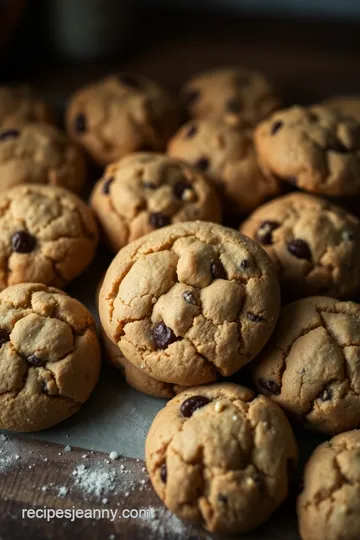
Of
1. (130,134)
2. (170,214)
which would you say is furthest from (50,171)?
(170,214)

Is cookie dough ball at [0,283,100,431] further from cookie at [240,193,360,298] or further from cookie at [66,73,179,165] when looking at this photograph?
cookie at [66,73,179,165]

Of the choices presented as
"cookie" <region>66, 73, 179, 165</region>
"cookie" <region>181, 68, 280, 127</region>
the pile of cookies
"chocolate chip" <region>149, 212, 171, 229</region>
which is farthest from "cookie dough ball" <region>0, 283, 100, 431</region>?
"cookie" <region>181, 68, 280, 127</region>

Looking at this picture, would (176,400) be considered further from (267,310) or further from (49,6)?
(49,6)

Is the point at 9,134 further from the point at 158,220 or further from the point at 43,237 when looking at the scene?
the point at 158,220

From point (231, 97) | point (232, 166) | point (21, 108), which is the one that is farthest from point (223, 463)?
point (21, 108)

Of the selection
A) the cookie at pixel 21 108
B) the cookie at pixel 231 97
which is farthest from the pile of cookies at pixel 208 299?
the cookie at pixel 231 97

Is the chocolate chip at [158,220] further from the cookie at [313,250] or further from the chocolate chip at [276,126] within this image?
the chocolate chip at [276,126]

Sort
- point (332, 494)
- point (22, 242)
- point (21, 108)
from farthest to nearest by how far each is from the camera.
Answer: point (21, 108)
point (22, 242)
point (332, 494)
